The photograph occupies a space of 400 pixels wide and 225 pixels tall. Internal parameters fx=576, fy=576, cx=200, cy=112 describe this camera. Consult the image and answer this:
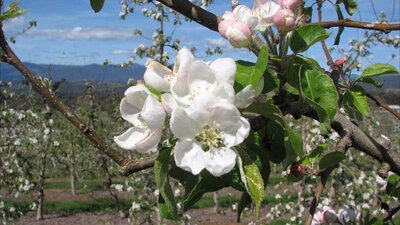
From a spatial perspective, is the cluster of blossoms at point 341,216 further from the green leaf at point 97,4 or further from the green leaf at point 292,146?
the green leaf at point 97,4

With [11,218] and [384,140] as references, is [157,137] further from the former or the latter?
[11,218]

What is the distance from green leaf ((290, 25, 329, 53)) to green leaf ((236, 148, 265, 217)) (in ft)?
0.71

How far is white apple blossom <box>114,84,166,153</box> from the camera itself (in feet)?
2.70

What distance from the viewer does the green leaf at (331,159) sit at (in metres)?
0.93

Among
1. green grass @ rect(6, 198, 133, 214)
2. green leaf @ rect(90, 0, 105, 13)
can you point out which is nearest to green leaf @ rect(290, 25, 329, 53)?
green leaf @ rect(90, 0, 105, 13)

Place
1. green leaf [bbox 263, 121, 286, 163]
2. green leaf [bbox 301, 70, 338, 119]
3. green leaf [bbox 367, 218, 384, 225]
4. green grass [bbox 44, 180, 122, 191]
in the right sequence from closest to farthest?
green leaf [bbox 301, 70, 338, 119]
green leaf [bbox 263, 121, 286, 163]
green leaf [bbox 367, 218, 384, 225]
green grass [bbox 44, 180, 122, 191]

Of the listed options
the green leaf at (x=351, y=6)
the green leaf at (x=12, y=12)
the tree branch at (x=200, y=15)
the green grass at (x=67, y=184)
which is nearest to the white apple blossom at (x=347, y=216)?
the green leaf at (x=351, y=6)

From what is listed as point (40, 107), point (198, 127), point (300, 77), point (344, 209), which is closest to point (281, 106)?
point (300, 77)

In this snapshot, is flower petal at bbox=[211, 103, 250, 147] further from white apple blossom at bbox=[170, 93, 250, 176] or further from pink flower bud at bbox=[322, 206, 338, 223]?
pink flower bud at bbox=[322, 206, 338, 223]

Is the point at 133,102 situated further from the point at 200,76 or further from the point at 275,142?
the point at 275,142

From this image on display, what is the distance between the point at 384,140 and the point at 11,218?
9.08 metres

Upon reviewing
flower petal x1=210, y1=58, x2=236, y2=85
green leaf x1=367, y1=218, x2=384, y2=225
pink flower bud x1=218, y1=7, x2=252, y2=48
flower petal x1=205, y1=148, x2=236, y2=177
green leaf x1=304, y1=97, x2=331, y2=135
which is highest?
pink flower bud x1=218, y1=7, x2=252, y2=48

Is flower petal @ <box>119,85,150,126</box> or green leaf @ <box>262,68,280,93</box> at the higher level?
green leaf @ <box>262,68,280,93</box>

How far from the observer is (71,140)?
1409 cm
